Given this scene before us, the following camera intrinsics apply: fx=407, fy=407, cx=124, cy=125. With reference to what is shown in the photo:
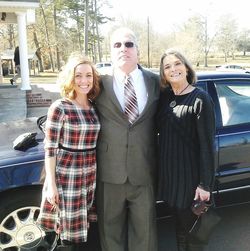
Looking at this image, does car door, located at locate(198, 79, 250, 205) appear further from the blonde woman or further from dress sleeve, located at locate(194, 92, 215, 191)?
the blonde woman

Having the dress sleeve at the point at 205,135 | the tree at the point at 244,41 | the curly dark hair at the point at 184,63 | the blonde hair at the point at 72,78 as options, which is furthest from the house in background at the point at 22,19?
the tree at the point at 244,41

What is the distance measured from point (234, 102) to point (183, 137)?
1241 mm

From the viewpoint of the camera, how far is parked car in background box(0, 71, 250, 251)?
116 inches

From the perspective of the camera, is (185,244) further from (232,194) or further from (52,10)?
(52,10)

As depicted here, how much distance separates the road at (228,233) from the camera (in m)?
3.66

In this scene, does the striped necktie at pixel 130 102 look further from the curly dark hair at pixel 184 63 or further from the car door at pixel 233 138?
the car door at pixel 233 138

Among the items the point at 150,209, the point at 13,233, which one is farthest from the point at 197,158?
the point at 13,233

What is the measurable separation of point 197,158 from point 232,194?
1094 mm

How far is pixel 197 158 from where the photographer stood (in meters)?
2.73

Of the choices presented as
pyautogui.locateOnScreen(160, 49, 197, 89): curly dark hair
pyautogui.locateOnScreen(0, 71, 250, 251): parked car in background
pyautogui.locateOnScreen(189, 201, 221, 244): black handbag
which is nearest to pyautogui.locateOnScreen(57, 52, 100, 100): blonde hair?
pyautogui.locateOnScreen(160, 49, 197, 89): curly dark hair

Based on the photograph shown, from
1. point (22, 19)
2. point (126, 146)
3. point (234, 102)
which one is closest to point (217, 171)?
point (234, 102)

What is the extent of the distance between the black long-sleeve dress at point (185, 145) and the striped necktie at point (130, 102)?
19cm

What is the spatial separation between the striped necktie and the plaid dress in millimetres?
220

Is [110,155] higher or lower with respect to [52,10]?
lower
